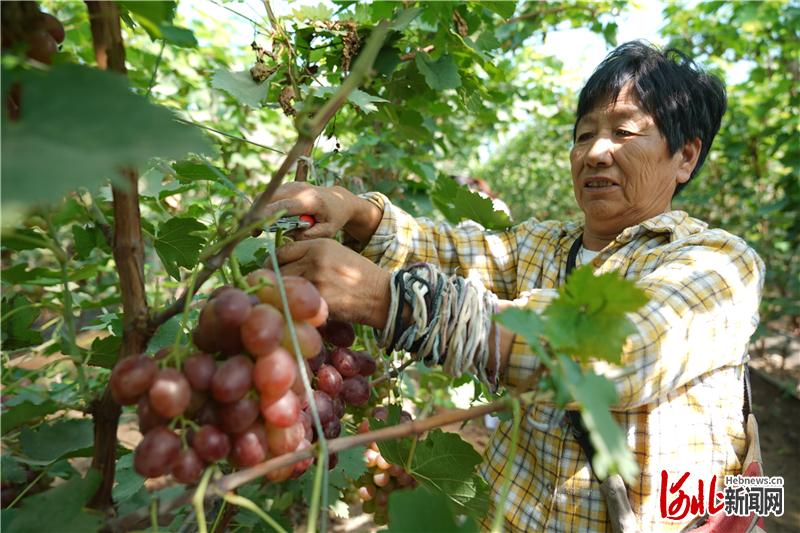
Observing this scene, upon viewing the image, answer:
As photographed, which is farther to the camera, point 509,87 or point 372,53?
point 509,87

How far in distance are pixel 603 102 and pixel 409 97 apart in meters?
0.58

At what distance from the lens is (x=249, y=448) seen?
650 mm

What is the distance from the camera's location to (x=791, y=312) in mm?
4836

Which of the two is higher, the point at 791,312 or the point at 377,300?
the point at 377,300

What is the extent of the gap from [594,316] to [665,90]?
1.13 metres

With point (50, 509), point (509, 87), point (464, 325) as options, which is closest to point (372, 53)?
point (464, 325)

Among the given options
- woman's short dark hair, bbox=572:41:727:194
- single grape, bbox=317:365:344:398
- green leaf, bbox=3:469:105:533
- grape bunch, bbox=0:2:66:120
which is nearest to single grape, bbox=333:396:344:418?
single grape, bbox=317:365:344:398

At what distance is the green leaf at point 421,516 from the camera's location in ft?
1.93

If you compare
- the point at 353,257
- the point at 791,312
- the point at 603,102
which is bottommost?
the point at 791,312

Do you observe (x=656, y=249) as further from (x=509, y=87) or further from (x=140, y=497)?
(x=509, y=87)

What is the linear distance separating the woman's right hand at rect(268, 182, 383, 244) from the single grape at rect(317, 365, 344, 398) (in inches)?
12.3

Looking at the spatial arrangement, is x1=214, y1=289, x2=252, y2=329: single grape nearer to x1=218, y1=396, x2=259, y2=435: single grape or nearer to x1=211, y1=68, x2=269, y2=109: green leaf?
x1=218, y1=396, x2=259, y2=435: single grape

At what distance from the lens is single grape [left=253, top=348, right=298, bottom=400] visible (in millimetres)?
642

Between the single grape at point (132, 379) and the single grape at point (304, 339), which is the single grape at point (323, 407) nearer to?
the single grape at point (304, 339)
